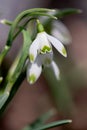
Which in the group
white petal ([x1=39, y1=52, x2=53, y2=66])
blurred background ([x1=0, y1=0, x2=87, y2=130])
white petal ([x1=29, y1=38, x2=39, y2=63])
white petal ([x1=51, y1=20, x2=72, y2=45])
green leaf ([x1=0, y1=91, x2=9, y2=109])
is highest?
white petal ([x1=29, y1=38, x2=39, y2=63])

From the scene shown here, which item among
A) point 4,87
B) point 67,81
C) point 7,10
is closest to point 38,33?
point 4,87

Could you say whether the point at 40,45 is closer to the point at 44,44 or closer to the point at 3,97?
the point at 44,44

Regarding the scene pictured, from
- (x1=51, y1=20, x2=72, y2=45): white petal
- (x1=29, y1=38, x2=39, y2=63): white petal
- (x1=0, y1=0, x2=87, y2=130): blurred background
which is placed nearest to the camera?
(x1=29, y1=38, x2=39, y2=63): white petal

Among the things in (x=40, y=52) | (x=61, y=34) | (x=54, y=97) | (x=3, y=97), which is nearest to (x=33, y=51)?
(x=40, y=52)

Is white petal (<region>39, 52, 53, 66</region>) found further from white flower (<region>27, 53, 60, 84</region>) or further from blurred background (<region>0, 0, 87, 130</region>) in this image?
blurred background (<region>0, 0, 87, 130</region>)

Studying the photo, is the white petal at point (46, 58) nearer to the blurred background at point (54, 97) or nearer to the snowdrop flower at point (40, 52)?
the snowdrop flower at point (40, 52)

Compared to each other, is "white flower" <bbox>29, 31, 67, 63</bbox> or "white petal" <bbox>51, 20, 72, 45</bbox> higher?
"white flower" <bbox>29, 31, 67, 63</bbox>

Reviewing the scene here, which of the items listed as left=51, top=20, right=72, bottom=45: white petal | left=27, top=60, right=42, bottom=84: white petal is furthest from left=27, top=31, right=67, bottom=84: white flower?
left=51, top=20, right=72, bottom=45: white petal

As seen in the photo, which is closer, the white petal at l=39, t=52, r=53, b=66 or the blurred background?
the white petal at l=39, t=52, r=53, b=66

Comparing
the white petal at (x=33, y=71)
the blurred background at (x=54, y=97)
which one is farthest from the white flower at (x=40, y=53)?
the blurred background at (x=54, y=97)
